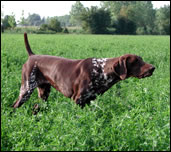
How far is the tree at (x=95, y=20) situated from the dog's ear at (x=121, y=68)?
169 feet

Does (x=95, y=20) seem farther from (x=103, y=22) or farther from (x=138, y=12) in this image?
(x=138, y=12)

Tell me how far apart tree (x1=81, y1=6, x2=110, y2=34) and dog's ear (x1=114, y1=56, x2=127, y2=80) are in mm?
51442

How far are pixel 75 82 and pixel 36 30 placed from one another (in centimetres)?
4883

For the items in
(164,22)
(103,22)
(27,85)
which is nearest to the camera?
(27,85)

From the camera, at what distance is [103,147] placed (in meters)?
2.77

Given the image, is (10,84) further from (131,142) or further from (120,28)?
(120,28)

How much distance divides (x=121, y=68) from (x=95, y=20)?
2064 inches

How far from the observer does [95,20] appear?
55.5m

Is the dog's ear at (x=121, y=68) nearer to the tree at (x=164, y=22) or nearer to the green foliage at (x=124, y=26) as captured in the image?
the green foliage at (x=124, y=26)

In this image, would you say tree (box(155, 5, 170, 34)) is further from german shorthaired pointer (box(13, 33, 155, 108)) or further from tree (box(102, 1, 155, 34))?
german shorthaired pointer (box(13, 33, 155, 108))

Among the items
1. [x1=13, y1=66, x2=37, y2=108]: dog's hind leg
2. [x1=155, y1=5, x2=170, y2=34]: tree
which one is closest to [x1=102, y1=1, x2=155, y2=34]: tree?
[x1=155, y1=5, x2=170, y2=34]: tree

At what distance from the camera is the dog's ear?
406cm

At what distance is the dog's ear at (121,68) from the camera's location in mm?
4059

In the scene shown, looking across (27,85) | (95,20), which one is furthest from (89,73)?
(95,20)
